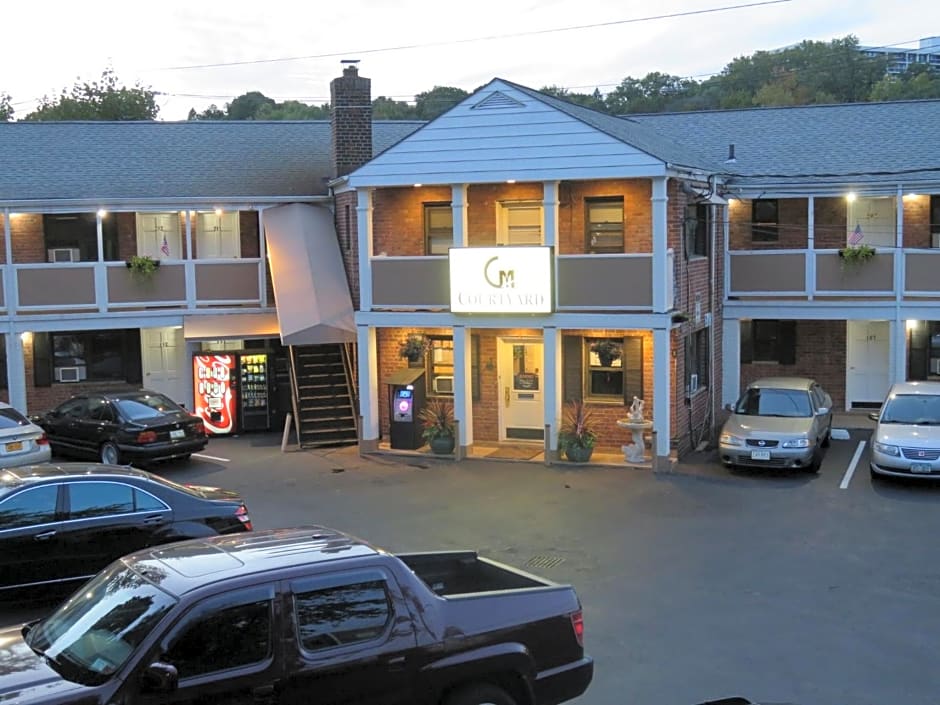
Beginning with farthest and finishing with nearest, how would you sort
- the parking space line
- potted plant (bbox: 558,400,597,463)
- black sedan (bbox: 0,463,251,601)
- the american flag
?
the american flag < potted plant (bbox: 558,400,597,463) < the parking space line < black sedan (bbox: 0,463,251,601)

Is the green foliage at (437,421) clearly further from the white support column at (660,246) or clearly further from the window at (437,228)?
the white support column at (660,246)

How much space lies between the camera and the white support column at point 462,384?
20.7 meters

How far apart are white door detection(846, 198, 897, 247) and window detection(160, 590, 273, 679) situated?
2084 centimetres

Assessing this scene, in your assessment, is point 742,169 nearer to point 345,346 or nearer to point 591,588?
point 345,346

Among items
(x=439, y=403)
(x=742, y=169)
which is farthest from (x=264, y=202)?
(x=742, y=169)

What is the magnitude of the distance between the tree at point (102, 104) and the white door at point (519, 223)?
41441 mm

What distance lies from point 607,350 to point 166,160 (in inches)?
485

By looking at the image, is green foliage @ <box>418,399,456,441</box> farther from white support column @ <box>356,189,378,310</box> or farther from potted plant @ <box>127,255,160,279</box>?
potted plant @ <box>127,255,160,279</box>

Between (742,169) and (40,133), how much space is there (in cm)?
1793

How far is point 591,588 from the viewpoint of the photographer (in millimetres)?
12297

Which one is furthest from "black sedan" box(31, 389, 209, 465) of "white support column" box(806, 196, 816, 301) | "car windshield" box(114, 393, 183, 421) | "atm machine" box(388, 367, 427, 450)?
"white support column" box(806, 196, 816, 301)

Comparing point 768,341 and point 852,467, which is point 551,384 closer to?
point 852,467

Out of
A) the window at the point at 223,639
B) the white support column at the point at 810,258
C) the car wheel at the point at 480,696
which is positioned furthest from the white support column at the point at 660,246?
the window at the point at 223,639

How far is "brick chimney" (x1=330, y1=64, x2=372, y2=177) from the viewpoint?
24.0 metres
